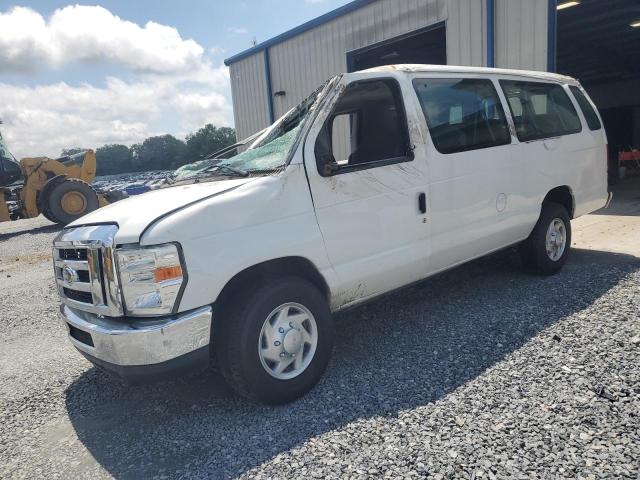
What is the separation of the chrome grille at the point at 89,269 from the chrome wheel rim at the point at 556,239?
4.39 metres

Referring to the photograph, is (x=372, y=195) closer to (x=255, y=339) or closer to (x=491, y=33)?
(x=255, y=339)

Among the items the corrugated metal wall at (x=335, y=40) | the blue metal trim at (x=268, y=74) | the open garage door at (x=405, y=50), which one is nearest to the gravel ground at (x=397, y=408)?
the corrugated metal wall at (x=335, y=40)

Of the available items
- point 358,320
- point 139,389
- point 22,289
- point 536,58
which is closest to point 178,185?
point 139,389

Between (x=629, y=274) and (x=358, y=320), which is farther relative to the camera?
(x=629, y=274)

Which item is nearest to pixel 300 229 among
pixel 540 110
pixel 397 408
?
pixel 397 408

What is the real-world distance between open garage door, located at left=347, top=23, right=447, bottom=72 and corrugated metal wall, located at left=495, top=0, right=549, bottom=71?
4.47 ft

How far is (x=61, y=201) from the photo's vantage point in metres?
13.4

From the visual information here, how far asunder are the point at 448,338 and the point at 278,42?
454 inches

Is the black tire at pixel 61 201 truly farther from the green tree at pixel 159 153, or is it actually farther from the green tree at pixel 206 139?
the green tree at pixel 159 153

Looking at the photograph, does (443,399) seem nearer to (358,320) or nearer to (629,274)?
(358,320)

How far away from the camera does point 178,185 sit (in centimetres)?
370

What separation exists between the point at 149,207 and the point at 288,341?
1.21 meters

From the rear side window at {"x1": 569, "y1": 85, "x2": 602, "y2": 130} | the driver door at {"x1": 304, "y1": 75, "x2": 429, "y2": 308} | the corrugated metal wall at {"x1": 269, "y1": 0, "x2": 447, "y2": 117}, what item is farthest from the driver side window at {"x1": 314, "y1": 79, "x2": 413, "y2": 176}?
the corrugated metal wall at {"x1": 269, "y1": 0, "x2": 447, "y2": 117}

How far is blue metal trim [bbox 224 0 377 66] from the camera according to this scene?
36.4ft
